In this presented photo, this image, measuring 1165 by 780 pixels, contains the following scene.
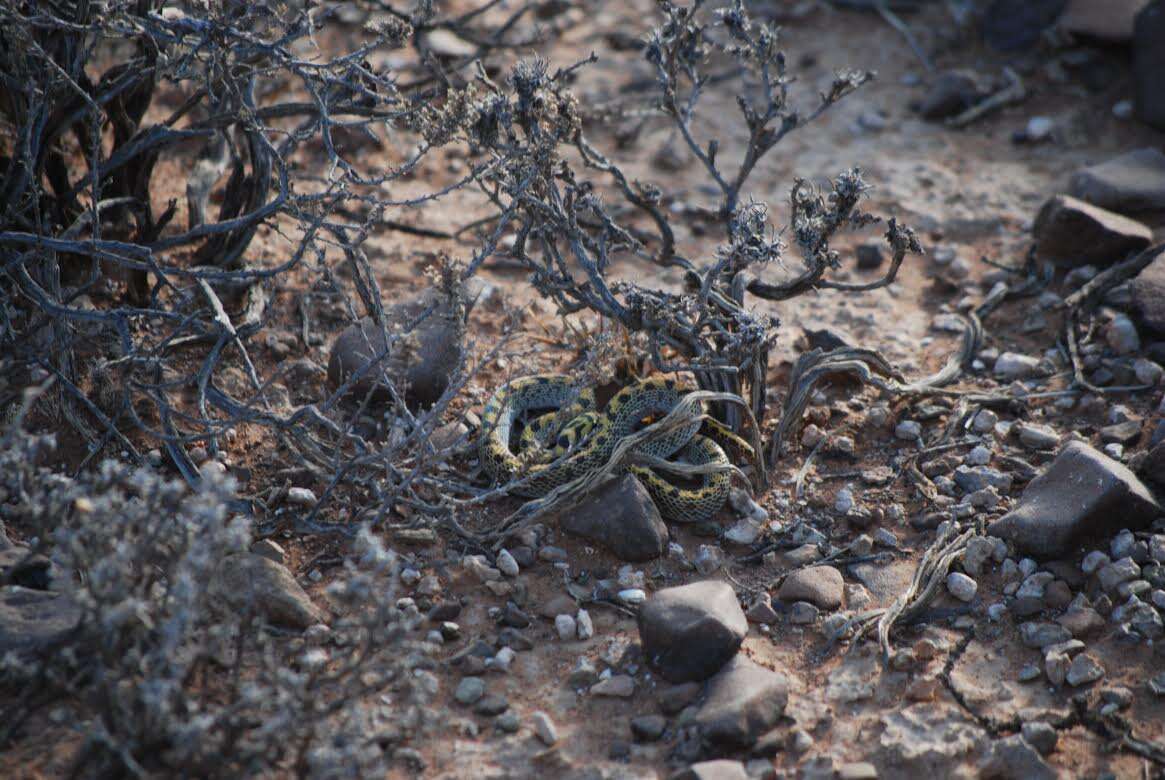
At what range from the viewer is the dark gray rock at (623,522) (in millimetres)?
4676

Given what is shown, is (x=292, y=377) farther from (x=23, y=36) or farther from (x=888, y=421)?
(x=888, y=421)

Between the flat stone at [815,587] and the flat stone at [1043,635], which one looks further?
the flat stone at [815,587]

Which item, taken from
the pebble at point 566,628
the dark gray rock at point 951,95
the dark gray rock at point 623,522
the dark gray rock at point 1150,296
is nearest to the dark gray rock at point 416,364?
the dark gray rock at point 623,522

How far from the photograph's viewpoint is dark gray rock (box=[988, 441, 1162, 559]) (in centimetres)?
Result: 456

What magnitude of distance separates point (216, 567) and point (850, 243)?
5.04 m

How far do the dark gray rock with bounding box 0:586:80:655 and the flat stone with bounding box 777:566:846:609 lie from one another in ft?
9.12

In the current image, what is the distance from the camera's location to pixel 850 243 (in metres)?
7.21

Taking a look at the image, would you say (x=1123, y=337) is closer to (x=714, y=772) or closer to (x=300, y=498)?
(x=714, y=772)

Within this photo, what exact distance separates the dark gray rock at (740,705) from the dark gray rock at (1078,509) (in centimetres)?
137

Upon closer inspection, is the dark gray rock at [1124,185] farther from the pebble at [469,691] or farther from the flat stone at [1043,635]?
the pebble at [469,691]

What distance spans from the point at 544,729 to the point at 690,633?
653 millimetres

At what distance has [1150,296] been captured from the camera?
19.3 ft

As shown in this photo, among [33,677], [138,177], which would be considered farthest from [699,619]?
[138,177]

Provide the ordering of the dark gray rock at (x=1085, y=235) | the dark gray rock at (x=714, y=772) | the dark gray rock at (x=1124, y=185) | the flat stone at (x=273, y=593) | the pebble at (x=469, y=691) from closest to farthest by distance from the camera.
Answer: the dark gray rock at (x=714, y=772)
the pebble at (x=469, y=691)
the flat stone at (x=273, y=593)
the dark gray rock at (x=1085, y=235)
the dark gray rock at (x=1124, y=185)
